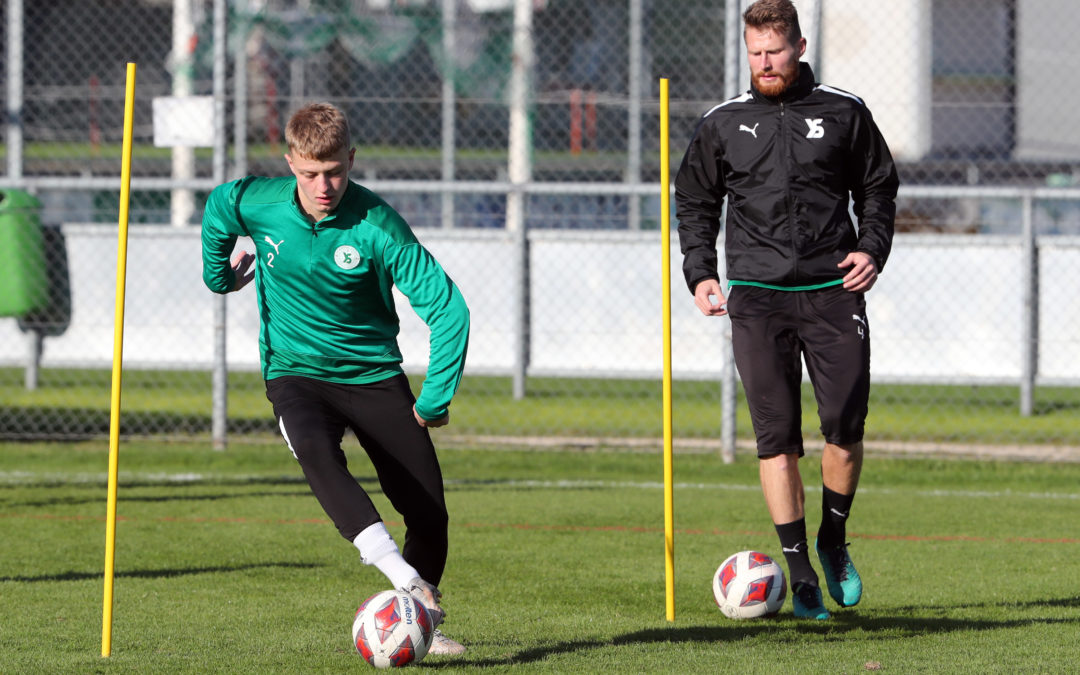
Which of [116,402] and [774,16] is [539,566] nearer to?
[116,402]

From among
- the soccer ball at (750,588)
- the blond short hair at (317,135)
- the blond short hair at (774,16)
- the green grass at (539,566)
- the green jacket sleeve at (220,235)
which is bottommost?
the green grass at (539,566)

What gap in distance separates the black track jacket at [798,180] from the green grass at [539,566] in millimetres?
1317

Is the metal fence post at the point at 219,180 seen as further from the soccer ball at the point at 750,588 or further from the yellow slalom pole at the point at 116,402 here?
the soccer ball at the point at 750,588

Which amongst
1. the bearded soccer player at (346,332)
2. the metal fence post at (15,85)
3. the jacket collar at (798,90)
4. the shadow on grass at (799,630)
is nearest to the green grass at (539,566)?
the shadow on grass at (799,630)

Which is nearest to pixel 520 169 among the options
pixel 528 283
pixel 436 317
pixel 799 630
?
pixel 528 283

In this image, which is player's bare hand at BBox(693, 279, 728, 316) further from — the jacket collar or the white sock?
the white sock

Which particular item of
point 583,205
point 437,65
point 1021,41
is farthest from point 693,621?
point 1021,41

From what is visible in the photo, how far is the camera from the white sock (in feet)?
15.4

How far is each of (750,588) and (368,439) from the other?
1.53 m

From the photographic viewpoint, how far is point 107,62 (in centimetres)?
2956

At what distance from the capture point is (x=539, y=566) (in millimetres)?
6863

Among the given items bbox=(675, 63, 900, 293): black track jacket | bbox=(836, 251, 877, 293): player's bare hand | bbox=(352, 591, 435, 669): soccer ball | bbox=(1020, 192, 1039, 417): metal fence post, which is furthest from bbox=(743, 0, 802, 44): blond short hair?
bbox=(1020, 192, 1039, 417): metal fence post

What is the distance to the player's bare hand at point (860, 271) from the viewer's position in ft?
18.4

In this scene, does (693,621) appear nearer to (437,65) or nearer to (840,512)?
(840,512)
